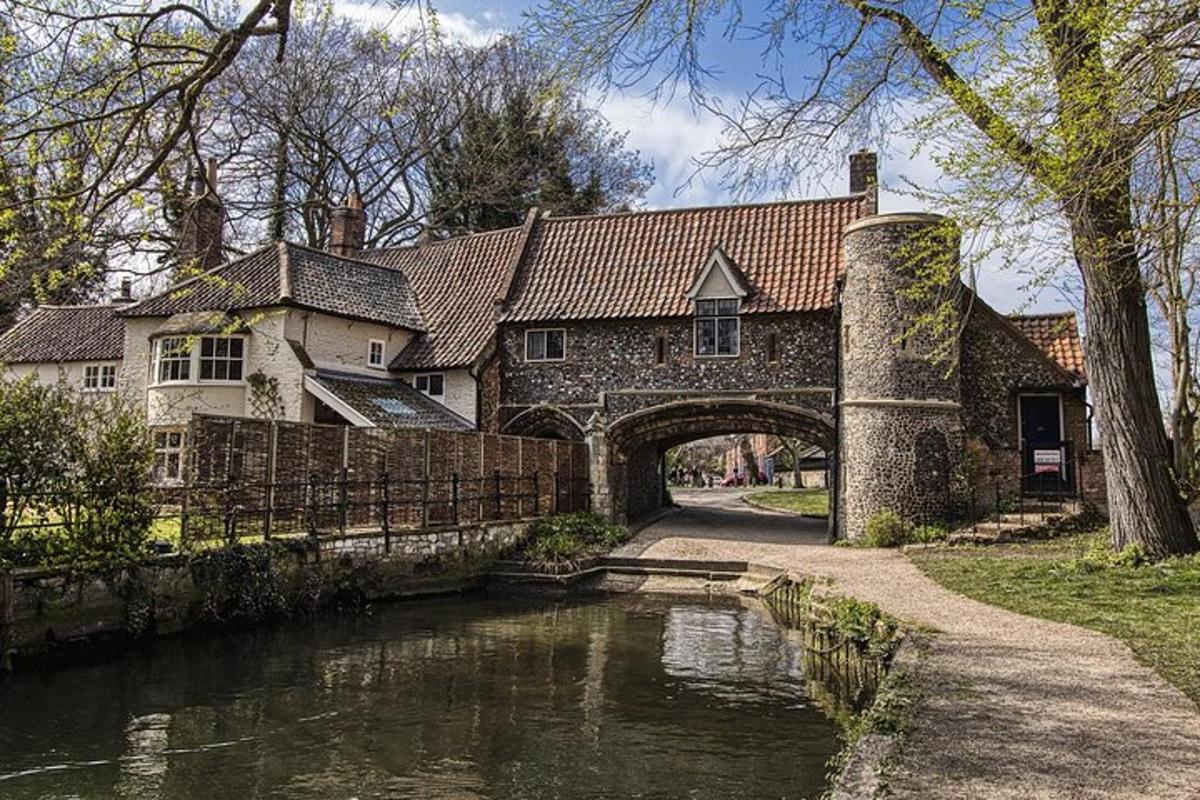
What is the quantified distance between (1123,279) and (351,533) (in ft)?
42.5

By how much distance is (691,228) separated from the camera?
25.7 m

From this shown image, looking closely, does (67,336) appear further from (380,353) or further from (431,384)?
(431,384)

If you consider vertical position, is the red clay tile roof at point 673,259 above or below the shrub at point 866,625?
above

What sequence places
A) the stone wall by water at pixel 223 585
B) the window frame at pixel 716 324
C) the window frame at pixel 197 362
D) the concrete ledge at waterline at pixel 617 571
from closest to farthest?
the stone wall by water at pixel 223 585 → the concrete ledge at waterline at pixel 617 571 → the window frame at pixel 197 362 → the window frame at pixel 716 324

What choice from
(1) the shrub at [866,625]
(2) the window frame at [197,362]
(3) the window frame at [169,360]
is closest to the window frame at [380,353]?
(2) the window frame at [197,362]

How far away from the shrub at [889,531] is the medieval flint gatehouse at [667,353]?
0.34m

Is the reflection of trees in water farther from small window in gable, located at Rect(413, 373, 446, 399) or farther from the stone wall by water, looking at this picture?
small window in gable, located at Rect(413, 373, 446, 399)

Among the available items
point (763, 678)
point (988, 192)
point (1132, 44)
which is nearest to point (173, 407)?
point (763, 678)

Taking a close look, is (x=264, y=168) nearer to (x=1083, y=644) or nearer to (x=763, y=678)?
(x=763, y=678)

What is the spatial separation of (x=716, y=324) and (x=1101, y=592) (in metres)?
12.6

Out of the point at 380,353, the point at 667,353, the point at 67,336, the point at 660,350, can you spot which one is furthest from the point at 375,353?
the point at 67,336

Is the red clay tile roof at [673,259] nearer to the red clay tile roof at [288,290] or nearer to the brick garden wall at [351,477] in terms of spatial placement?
the red clay tile roof at [288,290]

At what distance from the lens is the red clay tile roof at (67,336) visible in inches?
1126

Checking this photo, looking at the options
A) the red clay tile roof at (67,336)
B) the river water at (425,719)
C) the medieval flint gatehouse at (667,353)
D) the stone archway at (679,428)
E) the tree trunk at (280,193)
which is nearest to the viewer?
the river water at (425,719)
